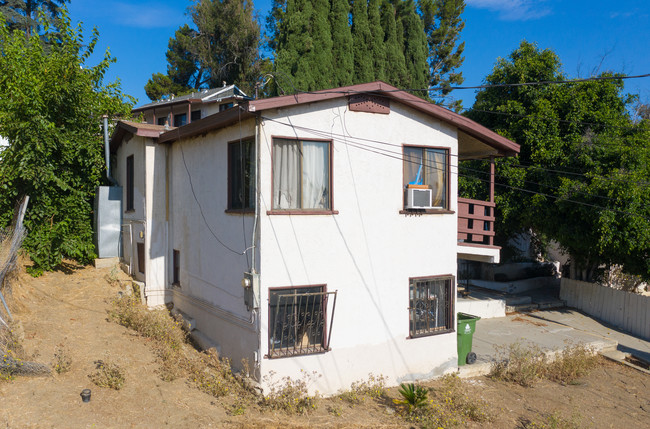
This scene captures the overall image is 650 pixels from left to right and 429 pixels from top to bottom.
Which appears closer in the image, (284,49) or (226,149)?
(226,149)

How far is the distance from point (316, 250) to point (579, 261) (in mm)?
13735

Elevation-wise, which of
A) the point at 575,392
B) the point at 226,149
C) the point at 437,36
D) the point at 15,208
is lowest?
the point at 575,392

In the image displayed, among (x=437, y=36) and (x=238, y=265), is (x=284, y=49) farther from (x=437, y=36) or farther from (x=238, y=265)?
(x=238, y=265)

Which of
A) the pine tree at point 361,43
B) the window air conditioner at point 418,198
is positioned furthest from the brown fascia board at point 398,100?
the pine tree at point 361,43

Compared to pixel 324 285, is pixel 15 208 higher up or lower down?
higher up

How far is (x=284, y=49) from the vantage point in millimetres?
26312

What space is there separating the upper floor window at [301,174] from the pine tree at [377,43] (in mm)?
21374

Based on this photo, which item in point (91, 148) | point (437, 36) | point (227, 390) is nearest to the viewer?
point (227, 390)

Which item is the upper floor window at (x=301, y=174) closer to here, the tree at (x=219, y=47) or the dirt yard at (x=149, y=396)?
the dirt yard at (x=149, y=396)

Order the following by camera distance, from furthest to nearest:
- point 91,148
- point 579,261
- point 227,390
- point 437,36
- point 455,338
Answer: point 437,36 < point 579,261 < point 91,148 < point 455,338 < point 227,390

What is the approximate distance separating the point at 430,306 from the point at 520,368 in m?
2.60

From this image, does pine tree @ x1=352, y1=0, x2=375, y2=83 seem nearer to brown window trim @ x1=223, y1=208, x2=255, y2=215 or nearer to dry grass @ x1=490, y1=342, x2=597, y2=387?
dry grass @ x1=490, y1=342, x2=597, y2=387

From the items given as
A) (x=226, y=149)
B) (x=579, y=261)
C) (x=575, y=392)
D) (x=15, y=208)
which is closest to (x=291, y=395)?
(x=226, y=149)

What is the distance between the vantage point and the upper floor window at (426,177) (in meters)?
9.59
